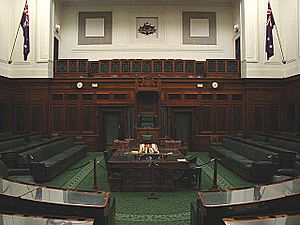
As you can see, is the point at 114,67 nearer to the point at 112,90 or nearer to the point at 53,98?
the point at 112,90

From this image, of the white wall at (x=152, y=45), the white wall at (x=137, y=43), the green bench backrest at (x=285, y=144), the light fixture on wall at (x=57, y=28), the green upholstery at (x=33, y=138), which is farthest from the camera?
the white wall at (x=137, y=43)

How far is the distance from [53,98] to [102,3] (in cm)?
577

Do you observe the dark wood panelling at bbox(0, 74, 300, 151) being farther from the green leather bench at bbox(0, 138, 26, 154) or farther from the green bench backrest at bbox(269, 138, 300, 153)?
the green leather bench at bbox(0, 138, 26, 154)

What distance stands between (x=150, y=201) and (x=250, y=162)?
355 centimetres

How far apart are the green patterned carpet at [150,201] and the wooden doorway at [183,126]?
226 inches

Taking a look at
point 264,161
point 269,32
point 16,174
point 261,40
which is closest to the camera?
point 16,174

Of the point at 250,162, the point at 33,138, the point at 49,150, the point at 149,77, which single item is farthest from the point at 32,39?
the point at 250,162

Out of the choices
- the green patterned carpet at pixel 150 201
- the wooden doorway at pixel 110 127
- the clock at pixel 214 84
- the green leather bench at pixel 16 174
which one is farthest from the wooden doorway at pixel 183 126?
the green leather bench at pixel 16 174

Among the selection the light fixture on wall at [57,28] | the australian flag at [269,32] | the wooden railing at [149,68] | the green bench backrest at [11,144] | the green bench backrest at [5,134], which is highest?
the light fixture on wall at [57,28]

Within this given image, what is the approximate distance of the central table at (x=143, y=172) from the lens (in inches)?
287

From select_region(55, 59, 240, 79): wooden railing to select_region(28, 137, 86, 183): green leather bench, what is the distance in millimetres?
3947

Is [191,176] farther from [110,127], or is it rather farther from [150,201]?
[110,127]

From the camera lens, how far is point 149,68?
51.7ft

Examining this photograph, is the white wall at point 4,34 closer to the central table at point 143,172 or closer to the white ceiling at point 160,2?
the white ceiling at point 160,2
